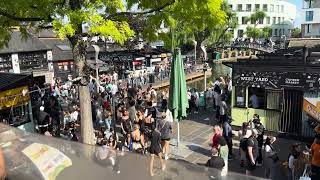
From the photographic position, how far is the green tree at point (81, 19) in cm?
858

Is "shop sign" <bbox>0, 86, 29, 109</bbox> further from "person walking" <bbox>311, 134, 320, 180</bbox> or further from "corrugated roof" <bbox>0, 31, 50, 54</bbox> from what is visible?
"corrugated roof" <bbox>0, 31, 50, 54</bbox>

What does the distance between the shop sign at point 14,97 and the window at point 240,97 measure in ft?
26.5

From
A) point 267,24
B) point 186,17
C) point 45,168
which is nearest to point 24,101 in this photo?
point 186,17

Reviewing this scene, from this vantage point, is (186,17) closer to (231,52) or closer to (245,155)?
(245,155)

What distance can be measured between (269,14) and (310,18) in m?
26.0

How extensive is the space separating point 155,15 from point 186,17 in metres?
0.95

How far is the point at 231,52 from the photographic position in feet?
206

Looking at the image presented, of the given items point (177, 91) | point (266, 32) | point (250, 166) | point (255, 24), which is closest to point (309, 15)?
point (266, 32)

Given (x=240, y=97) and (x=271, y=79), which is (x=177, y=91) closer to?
(x=240, y=97)

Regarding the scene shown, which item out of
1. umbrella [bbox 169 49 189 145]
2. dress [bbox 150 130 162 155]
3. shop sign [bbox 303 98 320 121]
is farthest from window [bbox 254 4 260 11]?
dress [bbox 150 130 162 155]

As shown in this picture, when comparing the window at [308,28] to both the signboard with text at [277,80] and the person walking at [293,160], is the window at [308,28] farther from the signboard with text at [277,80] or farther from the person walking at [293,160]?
the person walking at [293,160]

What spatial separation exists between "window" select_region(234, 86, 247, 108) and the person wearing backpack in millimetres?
4349

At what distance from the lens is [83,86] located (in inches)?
394

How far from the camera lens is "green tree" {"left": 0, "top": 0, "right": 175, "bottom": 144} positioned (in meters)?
8.58
